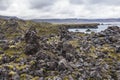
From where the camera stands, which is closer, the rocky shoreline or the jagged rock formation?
the rocky shoreline

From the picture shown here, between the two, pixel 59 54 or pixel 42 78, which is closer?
pixel 42 78

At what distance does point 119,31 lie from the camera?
329 feet

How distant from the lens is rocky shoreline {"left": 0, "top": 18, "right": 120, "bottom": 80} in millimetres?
56188

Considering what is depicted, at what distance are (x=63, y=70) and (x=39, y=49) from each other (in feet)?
35.2

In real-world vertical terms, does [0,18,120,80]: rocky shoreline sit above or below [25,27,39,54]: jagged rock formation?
below

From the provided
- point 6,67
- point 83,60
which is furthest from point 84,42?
point 6,67

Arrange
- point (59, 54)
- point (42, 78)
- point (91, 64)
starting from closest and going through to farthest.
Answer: point (42, 78) → point (91, 64) → point (59, 54)

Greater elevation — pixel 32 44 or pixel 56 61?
pixel 32 44

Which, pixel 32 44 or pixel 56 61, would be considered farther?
pixel 32 44

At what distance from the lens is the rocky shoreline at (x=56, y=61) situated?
2212 inches

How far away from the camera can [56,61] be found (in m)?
59.9

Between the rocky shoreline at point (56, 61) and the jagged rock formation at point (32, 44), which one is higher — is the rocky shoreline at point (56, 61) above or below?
below

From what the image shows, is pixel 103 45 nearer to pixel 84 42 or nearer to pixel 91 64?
pixel 84 42

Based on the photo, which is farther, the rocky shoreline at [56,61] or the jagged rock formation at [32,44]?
the jagged rock formation at [32,44]
